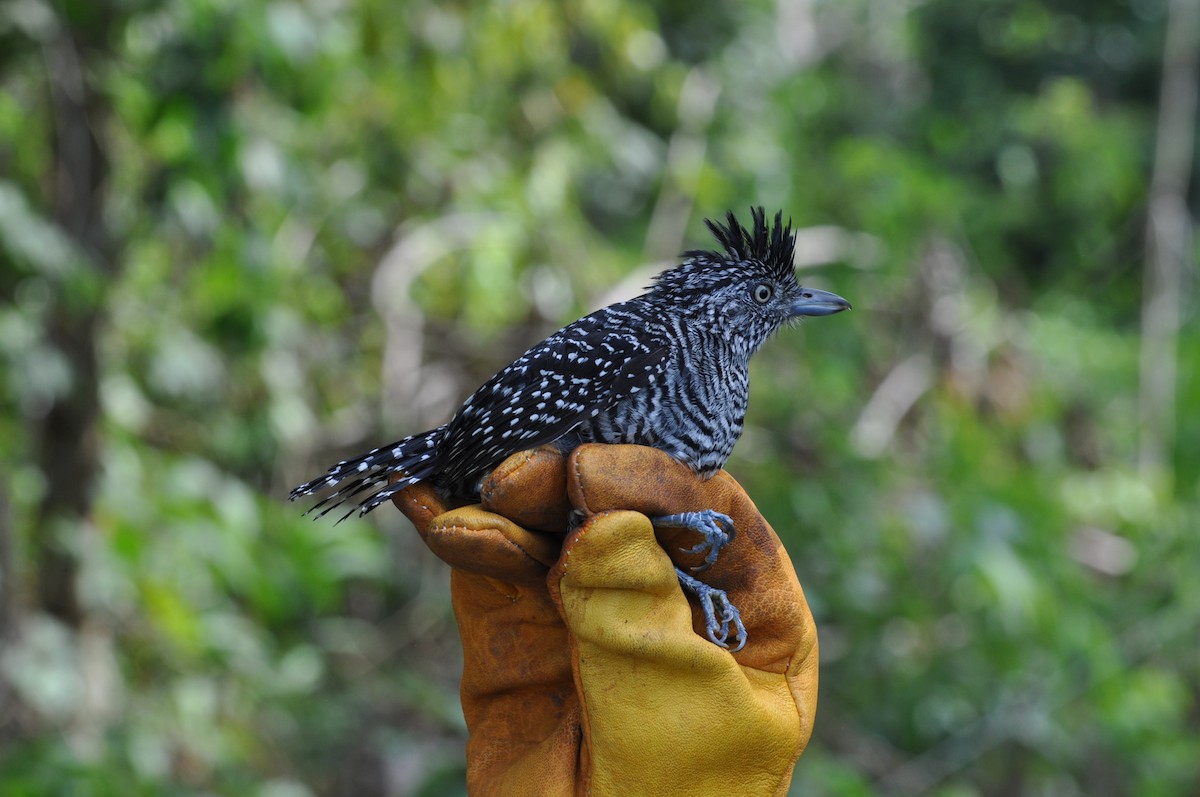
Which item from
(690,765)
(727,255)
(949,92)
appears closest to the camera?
(690,765)

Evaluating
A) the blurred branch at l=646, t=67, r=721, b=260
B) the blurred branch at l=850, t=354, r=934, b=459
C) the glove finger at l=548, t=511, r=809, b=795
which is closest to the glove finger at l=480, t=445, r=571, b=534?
the glove finger at l=548, t=511, r=809, b=795

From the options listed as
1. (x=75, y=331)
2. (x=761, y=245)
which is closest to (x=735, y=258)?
Result: (x=761, y=245)

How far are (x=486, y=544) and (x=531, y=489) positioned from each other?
0.14 meters

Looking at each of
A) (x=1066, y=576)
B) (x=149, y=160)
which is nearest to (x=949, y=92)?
(x=1066, y=576)

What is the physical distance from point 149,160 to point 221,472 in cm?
148

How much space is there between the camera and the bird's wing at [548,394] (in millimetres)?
2088

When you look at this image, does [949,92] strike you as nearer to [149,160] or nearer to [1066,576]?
[1066,576]

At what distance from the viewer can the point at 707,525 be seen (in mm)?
1976

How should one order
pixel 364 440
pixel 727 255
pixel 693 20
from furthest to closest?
1. pixel 693 20
2. pixel 364 440
3. pixel 727 255

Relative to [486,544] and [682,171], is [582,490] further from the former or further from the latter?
[682,171]

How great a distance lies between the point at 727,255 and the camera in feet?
8.34

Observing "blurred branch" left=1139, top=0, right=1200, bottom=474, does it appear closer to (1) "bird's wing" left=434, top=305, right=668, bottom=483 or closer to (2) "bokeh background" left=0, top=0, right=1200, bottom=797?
(2) "bokeh background" left=0, top=0, right=1200, bottom=797

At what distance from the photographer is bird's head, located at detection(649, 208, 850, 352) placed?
94.1 inches

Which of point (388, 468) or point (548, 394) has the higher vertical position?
point (548, 394)
